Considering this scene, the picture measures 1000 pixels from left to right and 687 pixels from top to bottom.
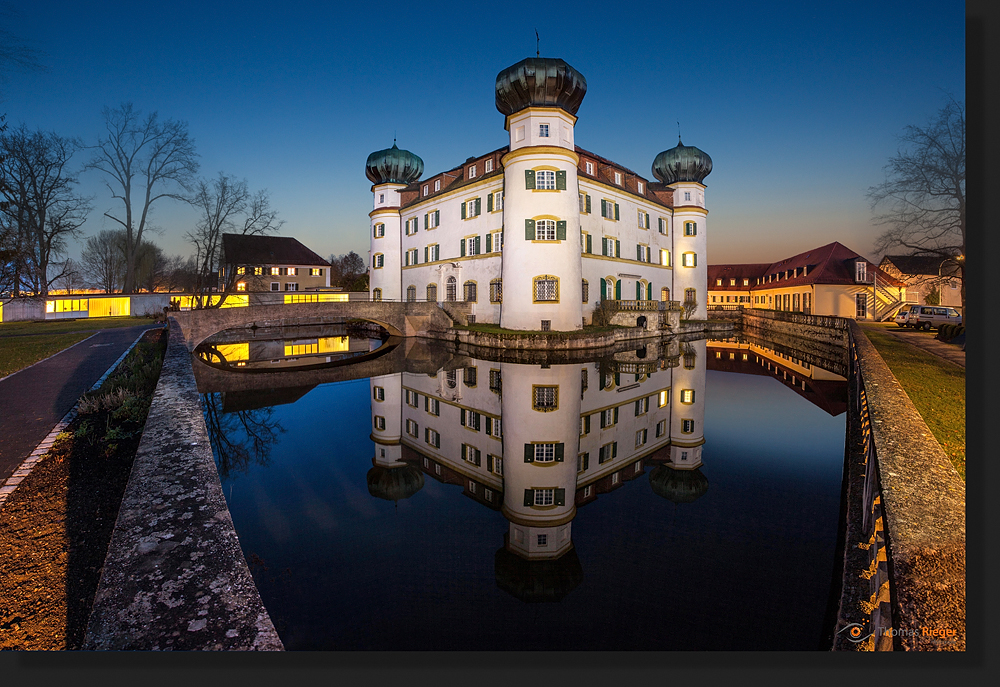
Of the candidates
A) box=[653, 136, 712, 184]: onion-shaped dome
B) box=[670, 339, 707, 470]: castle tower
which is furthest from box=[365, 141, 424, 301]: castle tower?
box=[670, 339, 707, 470]: castle tower

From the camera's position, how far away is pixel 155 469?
10.8 feet

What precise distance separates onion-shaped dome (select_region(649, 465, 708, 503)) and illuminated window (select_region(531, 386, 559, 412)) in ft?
13.0

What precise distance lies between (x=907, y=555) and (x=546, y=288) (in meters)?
20.9

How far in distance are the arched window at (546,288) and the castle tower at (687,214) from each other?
17504 mm

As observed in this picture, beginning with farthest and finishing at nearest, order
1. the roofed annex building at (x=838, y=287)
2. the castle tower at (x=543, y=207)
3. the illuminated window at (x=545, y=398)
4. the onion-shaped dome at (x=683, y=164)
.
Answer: the roofed annex building at (x=838, y=287)
the onion-shaped dome at (x=683, y=164)
the castle tower at (x=543, y=207)
the illuminated window at (x=545, y=398)

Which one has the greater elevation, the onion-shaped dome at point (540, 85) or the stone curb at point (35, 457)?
the onion-shaped dome at point (540, 85)

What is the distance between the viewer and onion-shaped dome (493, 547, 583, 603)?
3.70 metres

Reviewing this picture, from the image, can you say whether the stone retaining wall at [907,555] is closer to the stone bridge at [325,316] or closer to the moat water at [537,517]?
the moat water at [537,517]

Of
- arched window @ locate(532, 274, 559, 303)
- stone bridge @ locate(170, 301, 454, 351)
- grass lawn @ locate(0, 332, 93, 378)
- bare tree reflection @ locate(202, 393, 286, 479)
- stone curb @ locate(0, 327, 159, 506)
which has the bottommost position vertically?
bare tree reflection @ locate(202, 393, 286, 479)

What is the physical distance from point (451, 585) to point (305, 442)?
536 centimetres

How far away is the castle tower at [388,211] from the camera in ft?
117

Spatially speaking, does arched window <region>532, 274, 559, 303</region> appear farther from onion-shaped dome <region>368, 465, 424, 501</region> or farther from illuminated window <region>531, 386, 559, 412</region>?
onion-shaped dome <region>368, 465, 424, 501</region>

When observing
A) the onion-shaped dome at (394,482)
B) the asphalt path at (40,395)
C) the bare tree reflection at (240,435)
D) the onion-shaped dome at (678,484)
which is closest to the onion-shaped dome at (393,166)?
the asphalt path at (40,395)

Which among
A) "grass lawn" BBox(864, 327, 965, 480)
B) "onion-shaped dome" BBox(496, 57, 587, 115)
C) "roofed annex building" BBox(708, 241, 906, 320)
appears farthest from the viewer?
"roofed annex building" BBox(708, 241, 906, 320)
